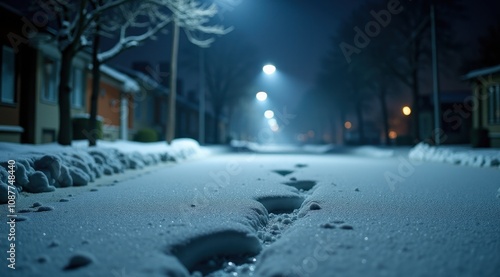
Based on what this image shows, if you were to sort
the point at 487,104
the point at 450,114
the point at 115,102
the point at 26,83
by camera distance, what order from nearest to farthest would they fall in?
the point at 26,83 < the point at 487,104 < the point at 115,102 < the point at 450,114

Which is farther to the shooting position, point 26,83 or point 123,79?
point 123,79

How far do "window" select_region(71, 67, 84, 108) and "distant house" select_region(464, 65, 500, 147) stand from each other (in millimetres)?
19300

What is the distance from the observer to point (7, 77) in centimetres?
1291

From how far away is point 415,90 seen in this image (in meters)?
25.8

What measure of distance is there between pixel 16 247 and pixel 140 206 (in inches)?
72.0

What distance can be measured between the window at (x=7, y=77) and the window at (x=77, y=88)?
4282 mm

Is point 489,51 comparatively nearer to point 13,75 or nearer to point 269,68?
point 269,68

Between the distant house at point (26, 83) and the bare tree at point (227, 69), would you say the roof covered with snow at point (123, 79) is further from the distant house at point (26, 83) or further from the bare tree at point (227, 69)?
the bare tree at point (227, 69)

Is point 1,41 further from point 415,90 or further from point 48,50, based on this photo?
point 415,90

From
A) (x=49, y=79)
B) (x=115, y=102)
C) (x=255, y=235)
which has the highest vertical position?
(x=49, y=79)

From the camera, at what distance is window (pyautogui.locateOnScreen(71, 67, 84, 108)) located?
57.8ft

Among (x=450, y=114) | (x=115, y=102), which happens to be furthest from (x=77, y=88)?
(x=450, y=114)

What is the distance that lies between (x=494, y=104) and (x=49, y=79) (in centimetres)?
2152

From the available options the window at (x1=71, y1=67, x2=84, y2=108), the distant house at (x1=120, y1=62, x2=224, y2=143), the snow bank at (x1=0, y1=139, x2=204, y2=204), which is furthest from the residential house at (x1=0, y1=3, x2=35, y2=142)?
the distant house at (x1=120, y1=62, x2=224, y2=143)
